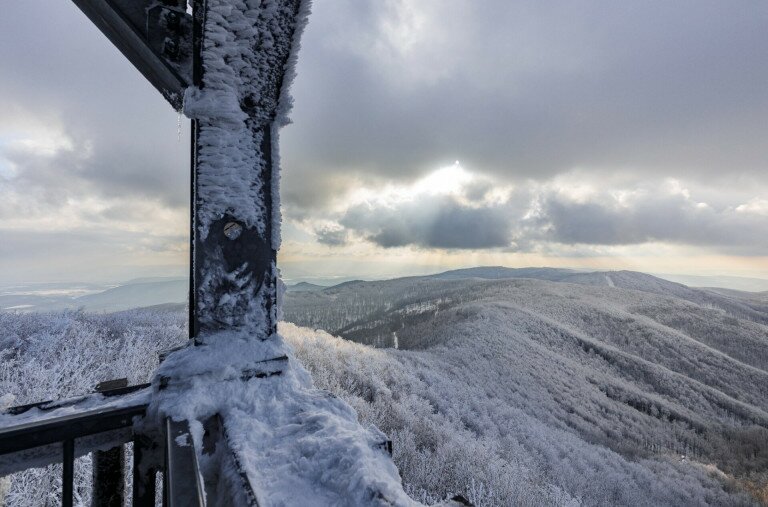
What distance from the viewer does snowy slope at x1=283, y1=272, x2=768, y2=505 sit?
10.7m

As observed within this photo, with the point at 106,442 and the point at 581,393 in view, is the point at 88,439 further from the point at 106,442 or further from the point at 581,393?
the point at 581,393

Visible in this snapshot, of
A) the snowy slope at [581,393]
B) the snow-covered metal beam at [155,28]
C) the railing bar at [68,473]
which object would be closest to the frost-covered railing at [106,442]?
the railing bar at [68,473]

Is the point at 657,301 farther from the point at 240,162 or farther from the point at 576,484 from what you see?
the point at 240,162

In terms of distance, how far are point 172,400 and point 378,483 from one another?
3.76ft

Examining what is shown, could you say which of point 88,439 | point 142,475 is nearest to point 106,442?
point 88,439

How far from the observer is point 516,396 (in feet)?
61.7

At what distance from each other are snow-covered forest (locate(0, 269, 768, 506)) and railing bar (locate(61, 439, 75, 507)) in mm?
553

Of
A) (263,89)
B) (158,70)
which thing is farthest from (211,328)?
(158,70)

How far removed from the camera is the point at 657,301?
6556 centimetres

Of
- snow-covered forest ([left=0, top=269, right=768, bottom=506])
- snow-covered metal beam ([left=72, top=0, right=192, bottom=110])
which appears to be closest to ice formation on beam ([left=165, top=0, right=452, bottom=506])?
snow-covered metal beam ([left=72, top=0, right=192, bottom=110])

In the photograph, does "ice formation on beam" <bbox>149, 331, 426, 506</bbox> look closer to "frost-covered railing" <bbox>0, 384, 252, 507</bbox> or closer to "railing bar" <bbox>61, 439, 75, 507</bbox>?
"frost-covered railing" <bbox>0, 384, 252, 507</bbox>

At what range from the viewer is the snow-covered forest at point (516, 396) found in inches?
267

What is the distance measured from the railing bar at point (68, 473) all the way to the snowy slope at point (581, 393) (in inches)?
75.3

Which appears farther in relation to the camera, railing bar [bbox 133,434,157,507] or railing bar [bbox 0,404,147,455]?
railing bar [bbox 133,434,157,507]
